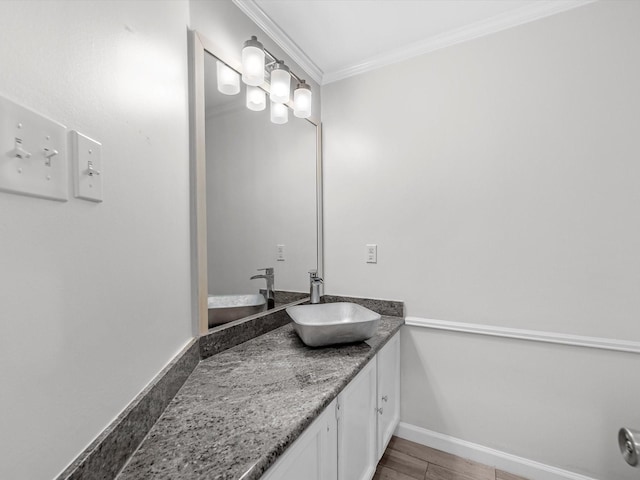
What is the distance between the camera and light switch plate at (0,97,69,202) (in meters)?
0.40

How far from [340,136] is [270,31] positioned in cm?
72

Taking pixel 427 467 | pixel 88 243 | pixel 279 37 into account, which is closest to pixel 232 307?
pixel 88 243

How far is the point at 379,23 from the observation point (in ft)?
5.19

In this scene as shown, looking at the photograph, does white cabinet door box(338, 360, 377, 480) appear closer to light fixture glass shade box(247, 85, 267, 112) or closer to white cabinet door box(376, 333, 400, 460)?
white cabinet door box(376, 333, 400, 460)

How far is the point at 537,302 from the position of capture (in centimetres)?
150

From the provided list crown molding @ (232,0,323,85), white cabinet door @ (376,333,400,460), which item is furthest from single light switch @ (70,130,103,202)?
white cabinet door @ (376,333,400,460)

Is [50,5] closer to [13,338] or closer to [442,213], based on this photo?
[13,338]

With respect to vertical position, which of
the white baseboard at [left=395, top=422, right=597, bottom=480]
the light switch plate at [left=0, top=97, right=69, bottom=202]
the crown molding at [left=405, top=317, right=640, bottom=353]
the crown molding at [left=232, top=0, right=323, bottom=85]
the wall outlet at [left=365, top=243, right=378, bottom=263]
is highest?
the crown molding at [left=232, top=0, right=323, bottom=85]

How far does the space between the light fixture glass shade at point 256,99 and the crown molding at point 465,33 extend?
2.36ft

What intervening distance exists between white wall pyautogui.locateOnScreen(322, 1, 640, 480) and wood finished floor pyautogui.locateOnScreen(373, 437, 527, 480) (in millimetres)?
127

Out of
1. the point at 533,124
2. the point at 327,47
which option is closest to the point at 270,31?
the point at 327,47

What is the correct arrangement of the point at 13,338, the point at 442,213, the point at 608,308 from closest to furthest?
1. the point at 13,338
2. the point at 608,308
3. the point at 442,213

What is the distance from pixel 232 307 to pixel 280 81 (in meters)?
1.13

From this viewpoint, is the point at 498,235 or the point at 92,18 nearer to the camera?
the point at 92,18
